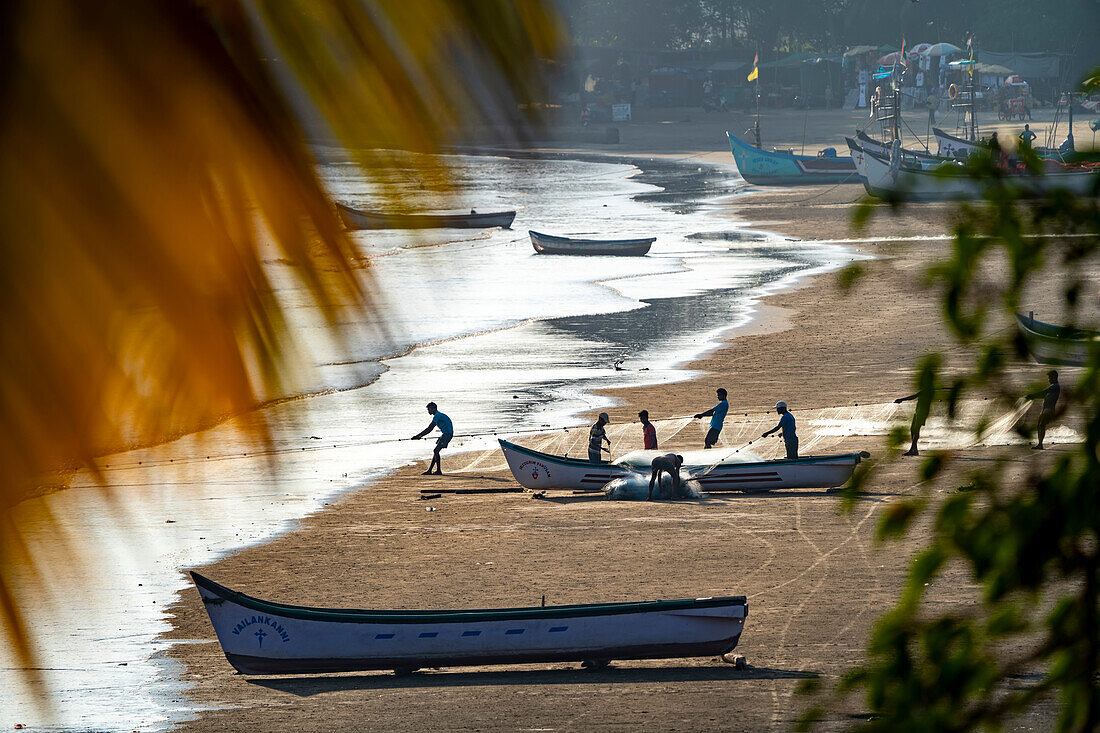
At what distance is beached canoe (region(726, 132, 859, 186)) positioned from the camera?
75.2 meters

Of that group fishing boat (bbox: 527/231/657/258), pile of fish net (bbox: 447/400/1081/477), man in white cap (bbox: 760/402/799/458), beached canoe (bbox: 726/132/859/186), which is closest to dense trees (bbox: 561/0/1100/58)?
beached canoe (bbox: 726/132/859/186)

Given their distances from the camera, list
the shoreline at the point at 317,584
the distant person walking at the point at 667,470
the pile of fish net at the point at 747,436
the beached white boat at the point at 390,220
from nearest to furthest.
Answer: the beached white boat at the point at 390,220, the shoreline at the point at 317,584, the distant person walking at the point at 667,470, the pile of fish net at the point at 747,436

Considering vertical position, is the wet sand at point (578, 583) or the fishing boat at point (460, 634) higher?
the fishing boat at point (460, 634)

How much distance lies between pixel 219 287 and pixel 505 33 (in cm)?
33

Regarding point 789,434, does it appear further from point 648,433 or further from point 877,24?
point 877,24

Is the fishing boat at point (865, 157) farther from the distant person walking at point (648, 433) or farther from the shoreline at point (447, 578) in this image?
the distant person walking at point (648, 433)

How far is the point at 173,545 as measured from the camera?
17719 mm

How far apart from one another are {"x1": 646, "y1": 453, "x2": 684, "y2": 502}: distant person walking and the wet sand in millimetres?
335

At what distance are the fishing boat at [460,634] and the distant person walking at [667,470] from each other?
6310mm

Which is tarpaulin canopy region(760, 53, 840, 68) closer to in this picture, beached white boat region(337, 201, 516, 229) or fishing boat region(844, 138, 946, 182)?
fishing boat region(844, 138, 946, 182)

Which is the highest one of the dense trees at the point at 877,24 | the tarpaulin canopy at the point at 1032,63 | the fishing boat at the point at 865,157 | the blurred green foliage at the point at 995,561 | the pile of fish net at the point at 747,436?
the dense trees at the point at 877,24

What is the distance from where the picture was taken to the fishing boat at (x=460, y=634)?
492 inches

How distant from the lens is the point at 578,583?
1525cm

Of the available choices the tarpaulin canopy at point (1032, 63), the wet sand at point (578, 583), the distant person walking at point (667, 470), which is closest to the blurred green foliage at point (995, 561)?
the wet sand at point (578, 583)
